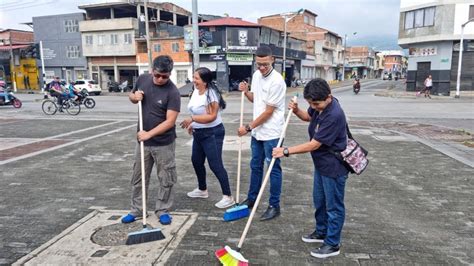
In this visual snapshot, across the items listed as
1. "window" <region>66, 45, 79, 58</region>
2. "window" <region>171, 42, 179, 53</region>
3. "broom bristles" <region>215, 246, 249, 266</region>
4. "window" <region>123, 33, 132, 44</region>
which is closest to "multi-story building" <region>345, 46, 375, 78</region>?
"window" <region>171, 42, 179, 53</region>

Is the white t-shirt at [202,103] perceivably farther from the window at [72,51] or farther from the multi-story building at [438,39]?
the window at [72,51]

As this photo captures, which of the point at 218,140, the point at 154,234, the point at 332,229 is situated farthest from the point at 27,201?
the point at 332,229

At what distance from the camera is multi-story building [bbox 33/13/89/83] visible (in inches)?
1587

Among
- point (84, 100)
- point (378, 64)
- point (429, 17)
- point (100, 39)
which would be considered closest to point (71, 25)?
point (100, 39)

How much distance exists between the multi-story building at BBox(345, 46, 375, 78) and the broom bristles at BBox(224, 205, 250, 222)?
3170 inches

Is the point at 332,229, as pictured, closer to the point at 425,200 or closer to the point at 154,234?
the point at 154,234

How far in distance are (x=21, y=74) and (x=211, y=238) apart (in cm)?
4748

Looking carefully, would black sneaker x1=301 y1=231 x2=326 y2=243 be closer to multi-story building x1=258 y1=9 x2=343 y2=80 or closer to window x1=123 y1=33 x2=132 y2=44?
window x1=123 y1=33 x2=132 y2=44

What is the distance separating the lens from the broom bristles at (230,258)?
10.2ft

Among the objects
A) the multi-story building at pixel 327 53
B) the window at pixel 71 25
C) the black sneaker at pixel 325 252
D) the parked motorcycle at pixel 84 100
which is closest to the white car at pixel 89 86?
the window at pixel 71 25

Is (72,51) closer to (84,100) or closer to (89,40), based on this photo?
(89,40)

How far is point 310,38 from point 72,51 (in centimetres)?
3170

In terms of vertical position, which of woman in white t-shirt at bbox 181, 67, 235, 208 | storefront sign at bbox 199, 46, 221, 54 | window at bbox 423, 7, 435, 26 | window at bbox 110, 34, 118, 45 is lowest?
woman in white t-shirt at bbox 181, 67, 235, 208

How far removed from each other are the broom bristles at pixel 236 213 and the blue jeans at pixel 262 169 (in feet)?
1.02
